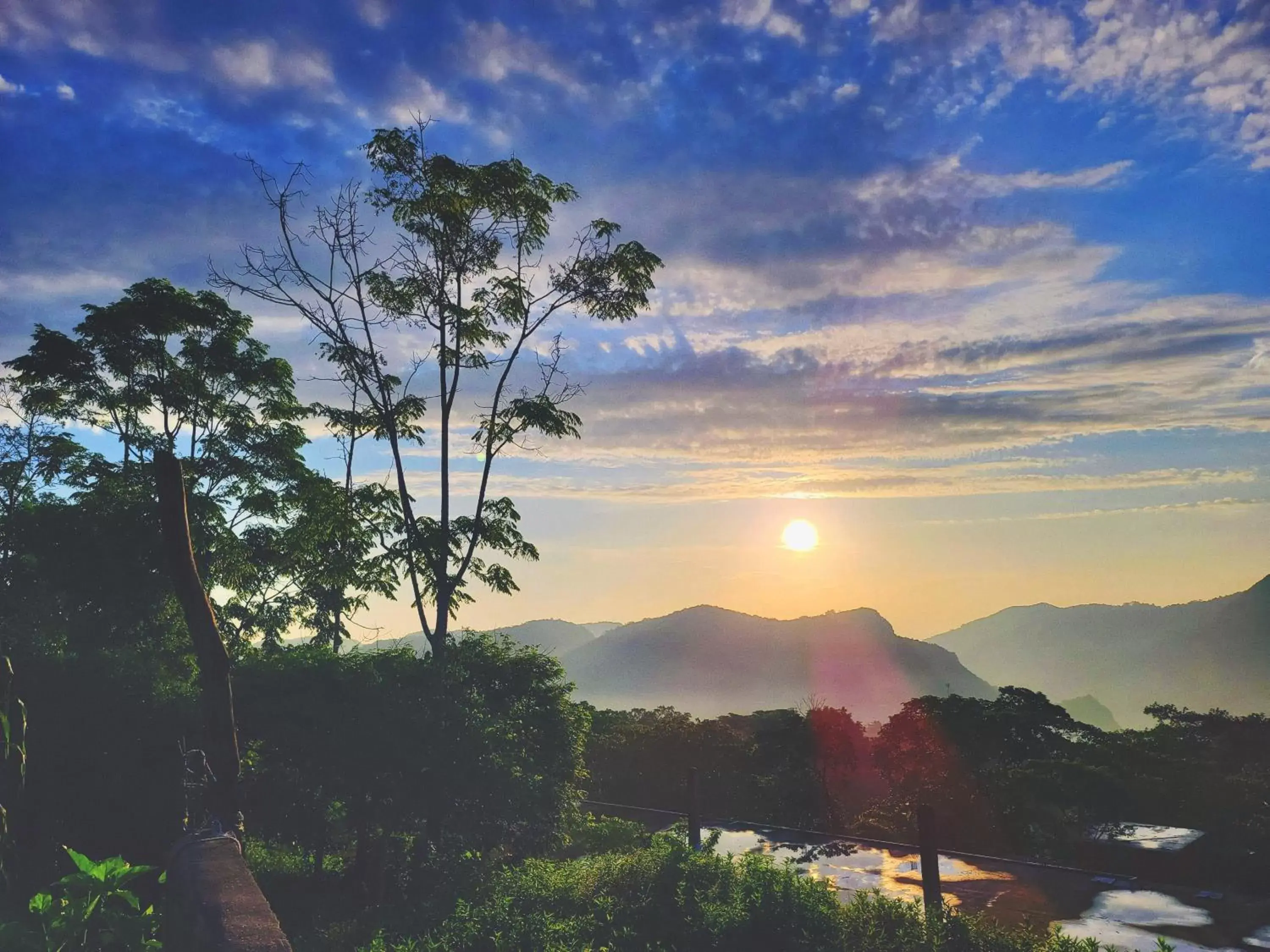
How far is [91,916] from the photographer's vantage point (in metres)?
4.00

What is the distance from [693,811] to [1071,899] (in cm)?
585

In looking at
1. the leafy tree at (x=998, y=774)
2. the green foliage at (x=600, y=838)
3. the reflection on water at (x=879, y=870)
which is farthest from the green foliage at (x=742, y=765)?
the reflection on water at (x=879, y=870)

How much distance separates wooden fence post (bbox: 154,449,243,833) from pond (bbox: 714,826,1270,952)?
7039mm

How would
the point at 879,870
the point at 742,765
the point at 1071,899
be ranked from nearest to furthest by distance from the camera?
the point at 1071,899 < the point at 879,870 < the point at 742,765

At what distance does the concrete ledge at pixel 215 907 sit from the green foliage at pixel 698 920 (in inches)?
91.2

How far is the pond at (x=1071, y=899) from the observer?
29.4ft

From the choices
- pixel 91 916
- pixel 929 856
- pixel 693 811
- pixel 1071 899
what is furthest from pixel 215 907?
pixel 1071 899

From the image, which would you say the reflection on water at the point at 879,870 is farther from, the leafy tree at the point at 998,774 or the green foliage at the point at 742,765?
the green foliage at the point at 742,765

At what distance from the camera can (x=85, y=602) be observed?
14641mm

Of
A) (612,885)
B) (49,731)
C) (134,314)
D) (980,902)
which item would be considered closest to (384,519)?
(49,731)

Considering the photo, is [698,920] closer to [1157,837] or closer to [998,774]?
[1157,837]

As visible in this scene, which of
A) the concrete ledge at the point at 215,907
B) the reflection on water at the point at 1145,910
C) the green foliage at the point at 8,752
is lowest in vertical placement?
the reflection on water at the point at 1145,910

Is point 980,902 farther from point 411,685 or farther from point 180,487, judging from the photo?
point 180,487

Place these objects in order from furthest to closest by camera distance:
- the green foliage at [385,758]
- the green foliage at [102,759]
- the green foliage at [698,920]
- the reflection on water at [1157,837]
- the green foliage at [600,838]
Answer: the green foliage at [600,838], the reflection on water at [1157,837], the green foliage at [385,758], the green foliage at [102,759], the green foliage at [698,920]
